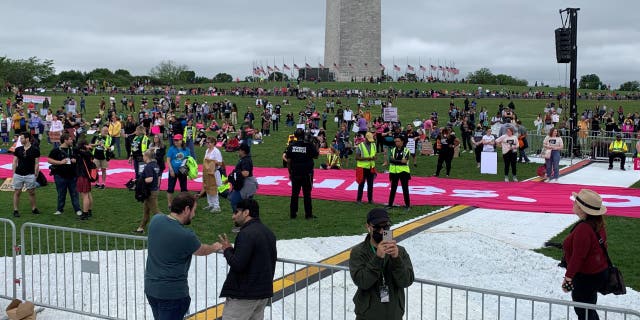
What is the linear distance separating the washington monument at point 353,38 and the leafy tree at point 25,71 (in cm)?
5013

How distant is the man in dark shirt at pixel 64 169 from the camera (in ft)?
41.3

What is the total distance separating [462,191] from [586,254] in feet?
34.3

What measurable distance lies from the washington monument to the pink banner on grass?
6295cm

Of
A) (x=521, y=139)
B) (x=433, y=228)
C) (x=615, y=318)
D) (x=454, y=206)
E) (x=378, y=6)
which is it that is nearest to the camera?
(x=615, y=318)

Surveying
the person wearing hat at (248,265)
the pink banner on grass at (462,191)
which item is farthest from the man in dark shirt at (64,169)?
the person wearing hat at (248,265)

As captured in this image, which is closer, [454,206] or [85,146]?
[85,146]

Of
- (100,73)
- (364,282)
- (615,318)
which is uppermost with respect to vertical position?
(100,73)

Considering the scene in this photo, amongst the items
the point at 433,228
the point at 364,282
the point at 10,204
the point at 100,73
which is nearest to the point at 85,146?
the point at 10,204

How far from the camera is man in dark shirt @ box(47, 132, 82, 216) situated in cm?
1259

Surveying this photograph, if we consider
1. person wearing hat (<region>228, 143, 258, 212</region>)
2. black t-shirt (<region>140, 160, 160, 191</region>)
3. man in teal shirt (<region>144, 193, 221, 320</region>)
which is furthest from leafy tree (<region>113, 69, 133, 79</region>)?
man in teal shirt (<region>144, 193, 221, 320</region>)

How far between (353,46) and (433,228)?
74.1 m

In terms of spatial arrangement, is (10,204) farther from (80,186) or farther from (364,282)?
(364,282)

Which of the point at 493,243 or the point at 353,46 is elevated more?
the point at 353,46

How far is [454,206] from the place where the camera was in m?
14.1
